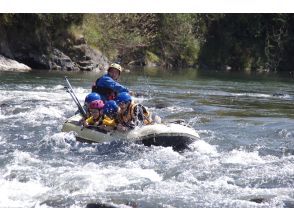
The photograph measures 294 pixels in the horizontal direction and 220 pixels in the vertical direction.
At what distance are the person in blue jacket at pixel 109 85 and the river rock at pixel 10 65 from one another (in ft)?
45.7

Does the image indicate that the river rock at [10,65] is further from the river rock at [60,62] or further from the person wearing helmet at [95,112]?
the person wearing helmet at [95,112]

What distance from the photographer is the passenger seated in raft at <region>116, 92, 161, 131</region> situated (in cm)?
964

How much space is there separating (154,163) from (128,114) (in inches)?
56.0

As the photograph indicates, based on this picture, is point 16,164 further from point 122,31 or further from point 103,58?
point 122,31

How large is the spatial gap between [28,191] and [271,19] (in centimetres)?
3404

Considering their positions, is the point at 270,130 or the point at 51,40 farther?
the point at 51,40

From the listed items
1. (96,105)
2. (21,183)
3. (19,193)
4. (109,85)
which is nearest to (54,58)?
(109,85)

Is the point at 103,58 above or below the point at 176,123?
below

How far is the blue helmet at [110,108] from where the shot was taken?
1000 centimetres

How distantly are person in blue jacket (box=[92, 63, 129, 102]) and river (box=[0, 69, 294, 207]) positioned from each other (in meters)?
1.12

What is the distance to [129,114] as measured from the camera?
9648 millimetres

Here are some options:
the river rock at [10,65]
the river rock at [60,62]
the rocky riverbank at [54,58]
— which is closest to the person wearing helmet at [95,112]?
the river rock at [10,65]

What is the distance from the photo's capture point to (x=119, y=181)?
24.1ft

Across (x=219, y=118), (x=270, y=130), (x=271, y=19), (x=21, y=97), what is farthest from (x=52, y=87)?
(x=271, y=19)
